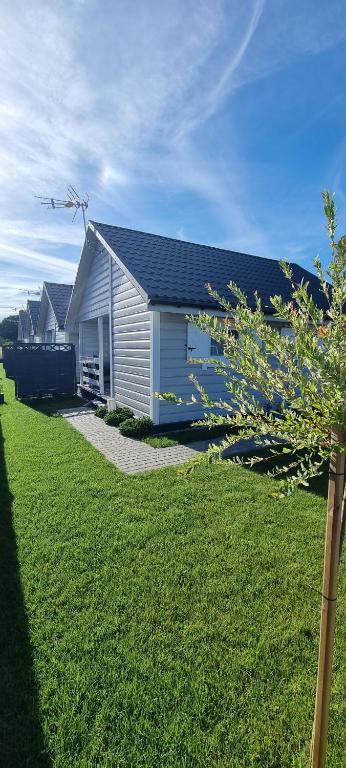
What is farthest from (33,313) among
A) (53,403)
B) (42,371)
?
(53,403)

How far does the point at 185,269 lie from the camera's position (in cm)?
927

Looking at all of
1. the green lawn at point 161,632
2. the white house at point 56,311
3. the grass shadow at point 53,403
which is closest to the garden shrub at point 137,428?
the green lawn at point 161,632

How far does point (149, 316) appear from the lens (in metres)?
8.06

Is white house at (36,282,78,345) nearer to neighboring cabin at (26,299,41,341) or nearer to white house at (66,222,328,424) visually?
neighboring cabin at (26,299,41,341)

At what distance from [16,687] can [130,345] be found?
7.87 metres

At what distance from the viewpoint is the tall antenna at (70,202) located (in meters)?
16.6

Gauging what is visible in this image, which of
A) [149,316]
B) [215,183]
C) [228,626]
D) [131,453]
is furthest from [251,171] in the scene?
[228,626]

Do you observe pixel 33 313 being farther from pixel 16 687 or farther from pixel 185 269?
pixel 16 687

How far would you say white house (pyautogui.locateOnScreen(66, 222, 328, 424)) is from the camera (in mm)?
8008

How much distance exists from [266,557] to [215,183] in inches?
383

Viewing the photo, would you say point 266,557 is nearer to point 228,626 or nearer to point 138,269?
point 228,626

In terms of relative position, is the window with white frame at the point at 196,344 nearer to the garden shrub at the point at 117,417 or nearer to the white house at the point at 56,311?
the garden shrub at the point at 117,417

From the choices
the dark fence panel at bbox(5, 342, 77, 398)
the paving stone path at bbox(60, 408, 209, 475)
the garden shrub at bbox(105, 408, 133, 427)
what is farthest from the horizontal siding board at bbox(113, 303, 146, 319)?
the dark fence panel at bbox(5, 342, 77, 398)

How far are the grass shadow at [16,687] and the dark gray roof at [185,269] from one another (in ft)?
19.1
